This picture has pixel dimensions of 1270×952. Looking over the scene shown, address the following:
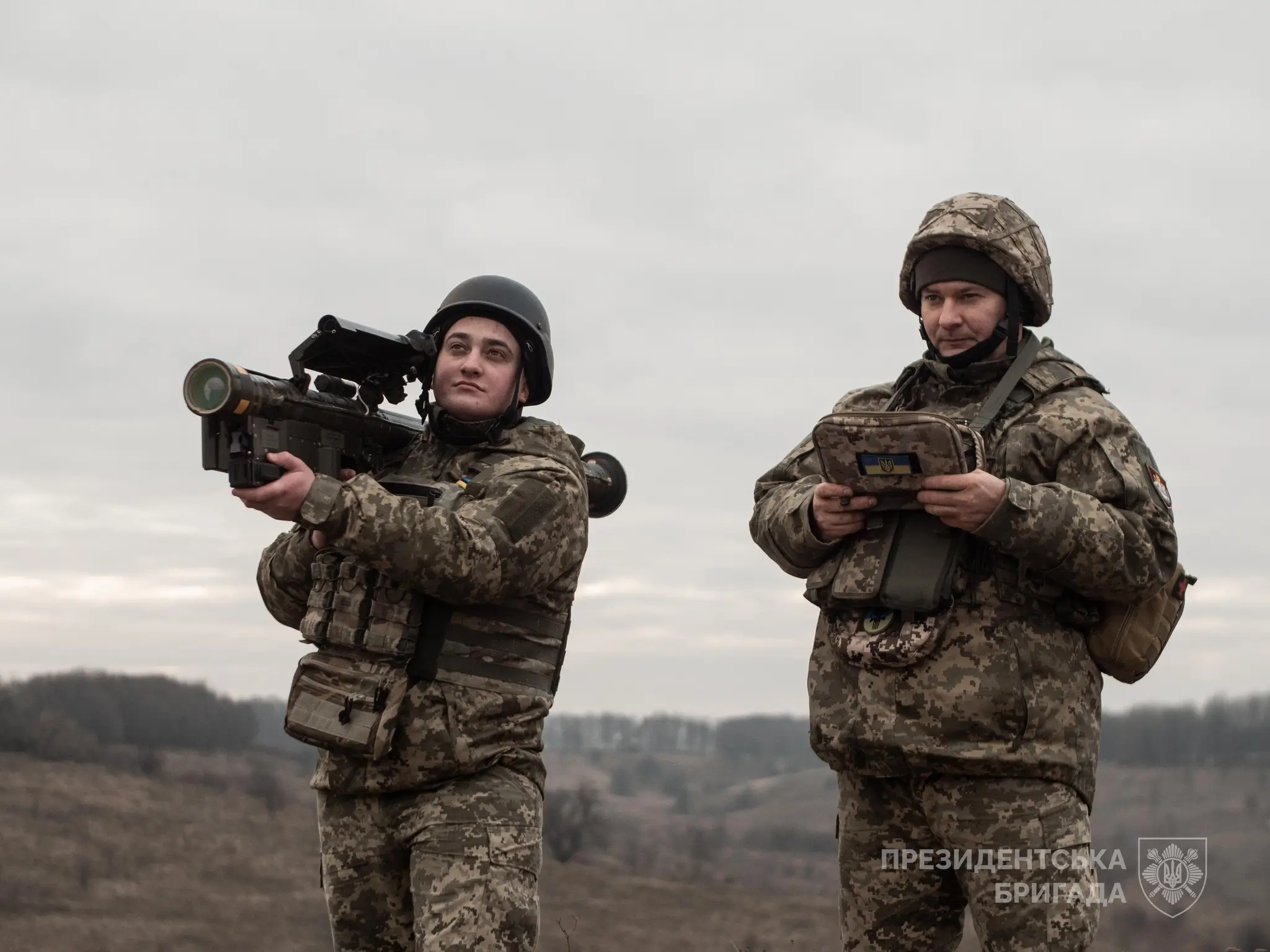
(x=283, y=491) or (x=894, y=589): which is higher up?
(x=283, y=491)

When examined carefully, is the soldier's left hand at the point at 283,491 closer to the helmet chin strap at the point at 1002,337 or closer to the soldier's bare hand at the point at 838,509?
the soldier's bare hand at the point at 838,509

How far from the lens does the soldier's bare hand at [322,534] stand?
5012mm

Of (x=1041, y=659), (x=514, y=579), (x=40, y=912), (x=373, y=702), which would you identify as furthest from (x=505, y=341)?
(x=40, y=912)

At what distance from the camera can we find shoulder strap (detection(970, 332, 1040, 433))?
15.6 ft

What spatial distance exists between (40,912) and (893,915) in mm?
14382

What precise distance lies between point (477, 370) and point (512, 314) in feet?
0.91

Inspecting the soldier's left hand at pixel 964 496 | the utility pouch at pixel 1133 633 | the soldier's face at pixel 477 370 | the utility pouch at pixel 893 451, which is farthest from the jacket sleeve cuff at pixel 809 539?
the soldier's face at pixel 477 370

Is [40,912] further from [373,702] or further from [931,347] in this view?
[931,347]

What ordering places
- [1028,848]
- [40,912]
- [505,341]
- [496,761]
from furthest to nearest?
[40,912], [505,341], [496,761], [1028,848]

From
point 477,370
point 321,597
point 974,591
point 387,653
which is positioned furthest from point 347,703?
point 974,591

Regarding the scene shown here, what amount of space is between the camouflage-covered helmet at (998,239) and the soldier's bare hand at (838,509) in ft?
2.73

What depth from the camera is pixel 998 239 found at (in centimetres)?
487

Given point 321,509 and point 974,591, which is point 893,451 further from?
point 321,509

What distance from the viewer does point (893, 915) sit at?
4801 millimetres
